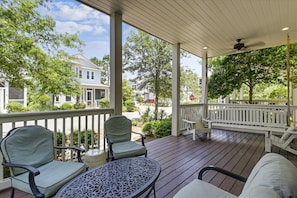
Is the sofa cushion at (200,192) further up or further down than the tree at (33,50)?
further down

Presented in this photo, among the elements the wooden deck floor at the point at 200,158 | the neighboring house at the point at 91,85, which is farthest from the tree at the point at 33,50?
the wooden deck floor at the point at 200,158

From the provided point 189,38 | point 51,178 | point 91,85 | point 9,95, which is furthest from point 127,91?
point 51,178

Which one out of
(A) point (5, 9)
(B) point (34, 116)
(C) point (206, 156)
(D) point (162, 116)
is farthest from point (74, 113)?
(D) point (162, 116)

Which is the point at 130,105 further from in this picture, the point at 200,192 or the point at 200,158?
the point at 200,192

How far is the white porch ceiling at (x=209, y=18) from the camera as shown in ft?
10.5

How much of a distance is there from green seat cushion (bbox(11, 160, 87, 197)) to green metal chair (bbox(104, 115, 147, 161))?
26.0 inches

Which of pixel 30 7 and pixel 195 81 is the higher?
pixel 30 7

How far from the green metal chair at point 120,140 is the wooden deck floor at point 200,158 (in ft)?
1.81

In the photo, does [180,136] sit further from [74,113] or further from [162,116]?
[74,113]

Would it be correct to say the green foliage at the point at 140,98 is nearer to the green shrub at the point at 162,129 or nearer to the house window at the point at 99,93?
the house window at the point at 99,93

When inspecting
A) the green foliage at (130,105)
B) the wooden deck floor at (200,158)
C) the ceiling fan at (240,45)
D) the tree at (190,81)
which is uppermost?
the ceiling fan at (240,45)

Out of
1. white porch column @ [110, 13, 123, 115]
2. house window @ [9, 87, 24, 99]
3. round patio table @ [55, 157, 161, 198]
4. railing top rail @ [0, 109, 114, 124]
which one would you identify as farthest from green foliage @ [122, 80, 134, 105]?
round patio table @ [55, 157, 161, 198]

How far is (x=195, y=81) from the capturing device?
10.5 m

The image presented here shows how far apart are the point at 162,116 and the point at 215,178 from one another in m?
5.70
